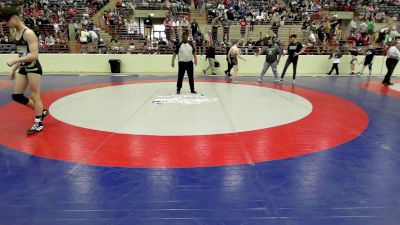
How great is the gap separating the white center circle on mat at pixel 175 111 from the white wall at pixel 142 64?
5.31 meters

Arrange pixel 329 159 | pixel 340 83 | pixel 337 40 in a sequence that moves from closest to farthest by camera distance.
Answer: pixel 329 159, pixel 340 83, pixel 337 40

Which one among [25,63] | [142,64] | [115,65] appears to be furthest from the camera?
[142,64]

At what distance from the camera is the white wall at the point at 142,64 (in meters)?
15.2

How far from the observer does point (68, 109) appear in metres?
7.59

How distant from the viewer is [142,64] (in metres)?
15.5

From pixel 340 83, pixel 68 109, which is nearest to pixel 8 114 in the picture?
pixel 68 109

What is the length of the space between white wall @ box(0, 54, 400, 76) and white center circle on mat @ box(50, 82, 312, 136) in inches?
209

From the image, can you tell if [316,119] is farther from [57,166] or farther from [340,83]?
[340,83]

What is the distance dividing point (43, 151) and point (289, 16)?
18664 mm

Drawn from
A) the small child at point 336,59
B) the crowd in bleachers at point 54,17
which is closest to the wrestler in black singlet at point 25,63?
the crowd in bleachers at point 54,17

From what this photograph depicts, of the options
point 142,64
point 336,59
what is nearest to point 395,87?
point 336,59

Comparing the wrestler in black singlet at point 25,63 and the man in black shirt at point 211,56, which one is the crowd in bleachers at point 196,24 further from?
the wrestler in black singlet at point 25,63

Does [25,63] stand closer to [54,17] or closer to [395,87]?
[395,87]

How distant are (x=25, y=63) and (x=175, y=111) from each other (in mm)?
3138
